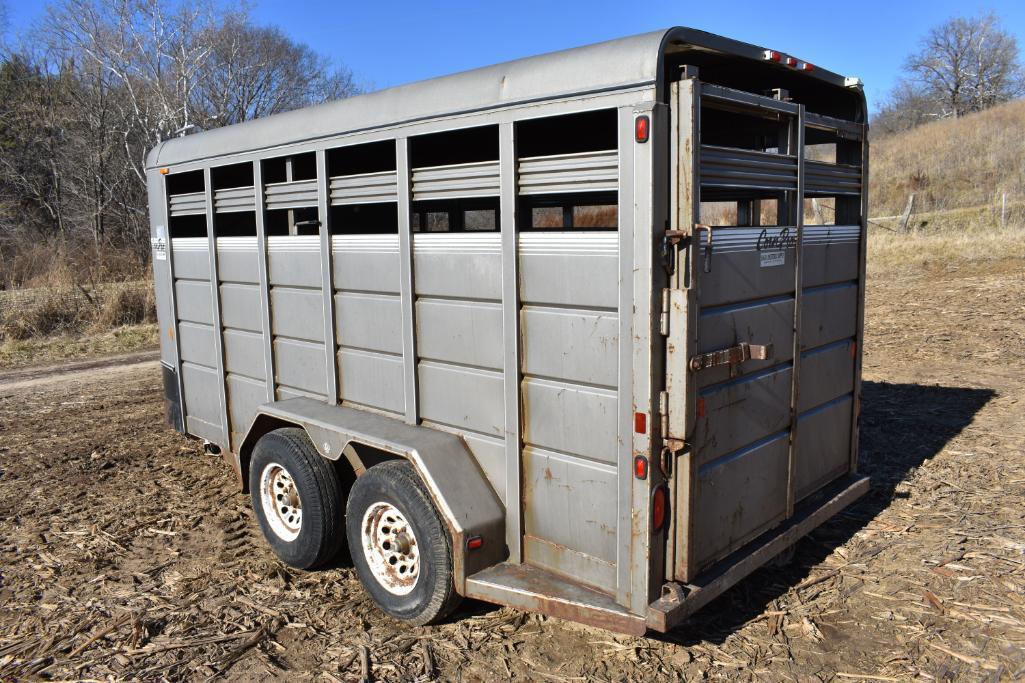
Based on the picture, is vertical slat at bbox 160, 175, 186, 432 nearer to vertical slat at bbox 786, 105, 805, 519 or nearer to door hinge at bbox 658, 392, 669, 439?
door hinge at bbox 658, 392, 669, 439

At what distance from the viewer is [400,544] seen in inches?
151

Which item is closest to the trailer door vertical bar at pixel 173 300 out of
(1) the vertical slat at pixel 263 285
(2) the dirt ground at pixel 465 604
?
(2) the dirt ground at pixel 465 604

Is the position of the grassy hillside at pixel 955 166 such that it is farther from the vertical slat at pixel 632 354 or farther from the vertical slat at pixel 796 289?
the vertical slat at pixel 632 354

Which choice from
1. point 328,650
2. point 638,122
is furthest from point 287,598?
point 638,122

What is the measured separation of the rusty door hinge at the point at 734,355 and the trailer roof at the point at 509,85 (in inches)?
43.8

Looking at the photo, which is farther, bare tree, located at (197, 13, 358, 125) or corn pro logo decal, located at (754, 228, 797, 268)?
bare tree, located at (197, 13, 358, 125)

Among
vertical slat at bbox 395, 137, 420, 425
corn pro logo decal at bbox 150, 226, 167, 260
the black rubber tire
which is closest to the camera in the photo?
vertical slat at bbox 395, 137, 420, 425

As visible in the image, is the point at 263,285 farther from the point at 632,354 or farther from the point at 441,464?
the point at 632,354

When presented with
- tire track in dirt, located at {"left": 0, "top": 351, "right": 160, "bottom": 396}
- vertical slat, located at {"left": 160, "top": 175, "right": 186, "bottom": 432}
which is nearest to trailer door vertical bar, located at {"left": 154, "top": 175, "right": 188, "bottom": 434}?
vertical slat, located at {"left": 160, "top": 175, "right": 186, "bottom": 432}

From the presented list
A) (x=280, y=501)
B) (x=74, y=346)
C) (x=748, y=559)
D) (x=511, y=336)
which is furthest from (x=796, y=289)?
(x=74, y=346)

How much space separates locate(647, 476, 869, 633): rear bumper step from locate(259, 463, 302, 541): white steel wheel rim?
2303mm

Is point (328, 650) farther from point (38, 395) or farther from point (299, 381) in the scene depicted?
point (38, 395)

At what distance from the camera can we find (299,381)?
4930 millimetres

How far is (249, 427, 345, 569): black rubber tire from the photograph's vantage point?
430 centimetres
